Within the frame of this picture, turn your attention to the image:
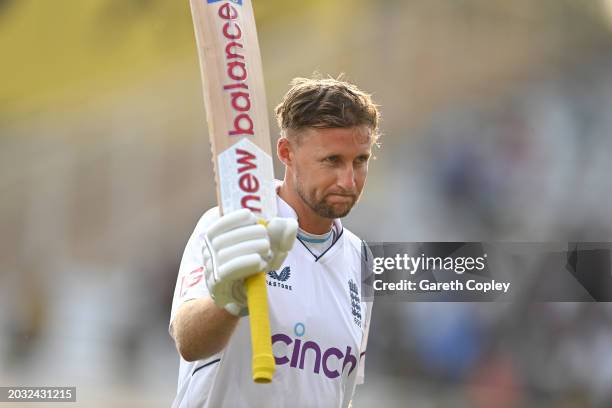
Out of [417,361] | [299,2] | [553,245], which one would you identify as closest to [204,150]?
[299,2]

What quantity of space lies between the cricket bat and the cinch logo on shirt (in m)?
0.49

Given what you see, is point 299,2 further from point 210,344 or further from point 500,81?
point 210,344

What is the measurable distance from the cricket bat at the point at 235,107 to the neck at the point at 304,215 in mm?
431

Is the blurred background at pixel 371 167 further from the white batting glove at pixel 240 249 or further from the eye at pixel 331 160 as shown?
the white batting glove at pixel 240 249

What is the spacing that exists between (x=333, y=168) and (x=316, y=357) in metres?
0.49

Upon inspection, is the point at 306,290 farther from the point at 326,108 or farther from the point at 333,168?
the point at 326,108

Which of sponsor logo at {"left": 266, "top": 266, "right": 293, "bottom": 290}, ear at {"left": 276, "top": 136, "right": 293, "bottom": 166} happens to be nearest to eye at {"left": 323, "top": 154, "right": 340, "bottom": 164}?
ear at {"left": 276, "top": 136, "right": 293, "bottom": 166}

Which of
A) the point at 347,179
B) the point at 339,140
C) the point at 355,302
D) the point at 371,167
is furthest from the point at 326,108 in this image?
the point at 371,167

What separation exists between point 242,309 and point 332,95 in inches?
28.5

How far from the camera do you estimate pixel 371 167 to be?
4.87m

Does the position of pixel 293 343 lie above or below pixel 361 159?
below

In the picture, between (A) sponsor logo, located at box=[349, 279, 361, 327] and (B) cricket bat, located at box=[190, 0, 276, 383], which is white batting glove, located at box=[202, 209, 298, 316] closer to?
(B) cricket bat, located at box=[190, 0, 276, 383]

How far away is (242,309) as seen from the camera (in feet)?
5.01

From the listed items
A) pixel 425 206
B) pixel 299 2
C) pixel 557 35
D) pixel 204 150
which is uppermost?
pixel 299 2
